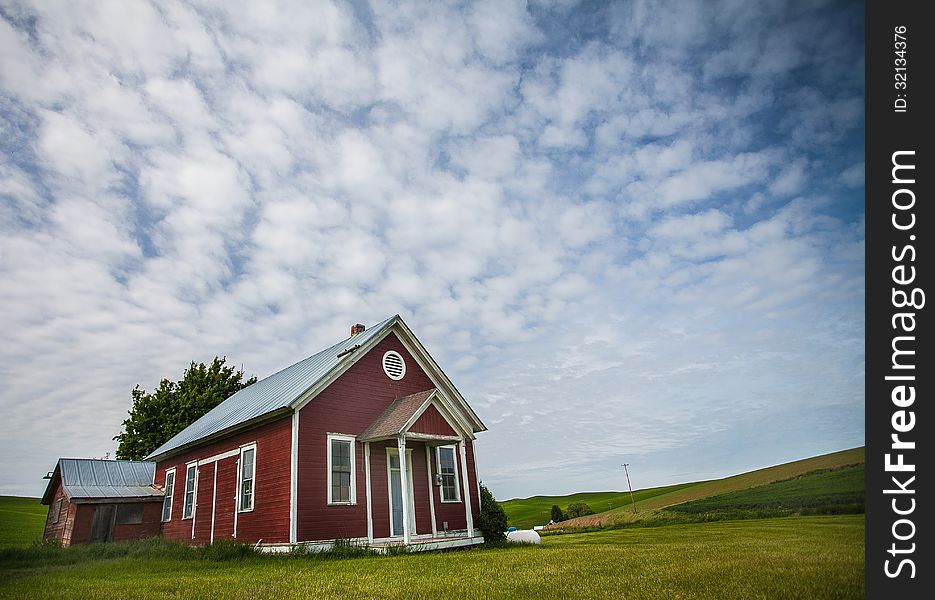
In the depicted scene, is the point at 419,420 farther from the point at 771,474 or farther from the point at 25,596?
the point at 25,596

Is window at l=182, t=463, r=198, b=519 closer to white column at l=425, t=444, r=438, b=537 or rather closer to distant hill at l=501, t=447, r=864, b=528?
white column at l=425, t=444, r=438, b=537

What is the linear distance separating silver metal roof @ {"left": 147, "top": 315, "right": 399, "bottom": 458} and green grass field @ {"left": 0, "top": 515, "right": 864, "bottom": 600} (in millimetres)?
5782

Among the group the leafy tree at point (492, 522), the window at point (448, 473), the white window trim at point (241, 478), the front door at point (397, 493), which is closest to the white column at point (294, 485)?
the white window trim at point (241, 478)

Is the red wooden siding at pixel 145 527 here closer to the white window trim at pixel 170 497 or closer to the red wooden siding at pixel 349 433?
the white window trim at pixel 170 497

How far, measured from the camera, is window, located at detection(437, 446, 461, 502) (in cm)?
1869

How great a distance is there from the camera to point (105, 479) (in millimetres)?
24500

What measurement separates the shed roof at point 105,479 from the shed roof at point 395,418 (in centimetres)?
1232

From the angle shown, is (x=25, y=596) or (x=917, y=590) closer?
(x=917, y=590)

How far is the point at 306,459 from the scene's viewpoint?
15.9 meters

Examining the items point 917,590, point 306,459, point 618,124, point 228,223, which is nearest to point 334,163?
point 228,223

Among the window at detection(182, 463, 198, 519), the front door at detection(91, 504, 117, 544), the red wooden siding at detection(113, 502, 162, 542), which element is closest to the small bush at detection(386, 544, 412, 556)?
the window at detection(182, 463, 198, 519)

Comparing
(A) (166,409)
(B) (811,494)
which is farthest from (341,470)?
(A) (166,409)

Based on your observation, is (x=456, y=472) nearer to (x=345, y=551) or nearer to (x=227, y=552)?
(x=345, y=551)

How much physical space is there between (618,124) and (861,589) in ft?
20.1
